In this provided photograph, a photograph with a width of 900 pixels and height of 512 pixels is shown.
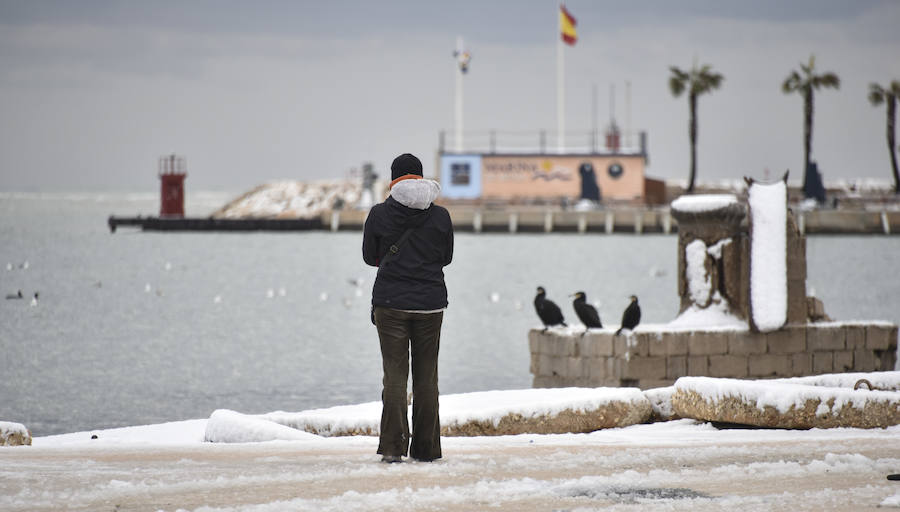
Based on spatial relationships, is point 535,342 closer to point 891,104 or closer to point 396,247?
point 396,247

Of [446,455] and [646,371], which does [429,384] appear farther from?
[646,371]

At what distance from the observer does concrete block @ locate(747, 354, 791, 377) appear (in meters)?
16.9

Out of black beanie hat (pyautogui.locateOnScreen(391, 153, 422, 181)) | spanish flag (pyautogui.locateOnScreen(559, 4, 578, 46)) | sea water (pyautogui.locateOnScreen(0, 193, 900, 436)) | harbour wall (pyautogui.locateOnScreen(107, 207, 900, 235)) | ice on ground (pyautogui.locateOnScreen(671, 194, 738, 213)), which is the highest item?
spanish flag (pyautogui.locateOnScreen(559, 4, 578, 46))

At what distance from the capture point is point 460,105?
8119 centimetres

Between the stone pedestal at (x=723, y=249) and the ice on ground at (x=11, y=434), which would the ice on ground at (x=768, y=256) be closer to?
the stone pedestal at (x=723, y=249)

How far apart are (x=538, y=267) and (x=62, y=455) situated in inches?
2795

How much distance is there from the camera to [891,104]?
4141 inches

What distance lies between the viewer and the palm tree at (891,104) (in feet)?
335

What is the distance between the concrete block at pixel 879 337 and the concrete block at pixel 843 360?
340 millimetres

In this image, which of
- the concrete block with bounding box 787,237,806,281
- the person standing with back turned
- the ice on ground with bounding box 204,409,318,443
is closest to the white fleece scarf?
the person standing with back turned

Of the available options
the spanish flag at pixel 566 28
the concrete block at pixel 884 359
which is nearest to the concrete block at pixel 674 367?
the concrete block at pixel 884 359

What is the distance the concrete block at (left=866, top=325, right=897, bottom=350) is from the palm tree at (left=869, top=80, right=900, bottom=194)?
8768 centimetres

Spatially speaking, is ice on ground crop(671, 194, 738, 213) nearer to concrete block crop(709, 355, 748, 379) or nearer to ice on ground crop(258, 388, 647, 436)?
concrete block crop(709, 355, 748, 379)

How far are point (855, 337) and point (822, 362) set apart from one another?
2.08ft
